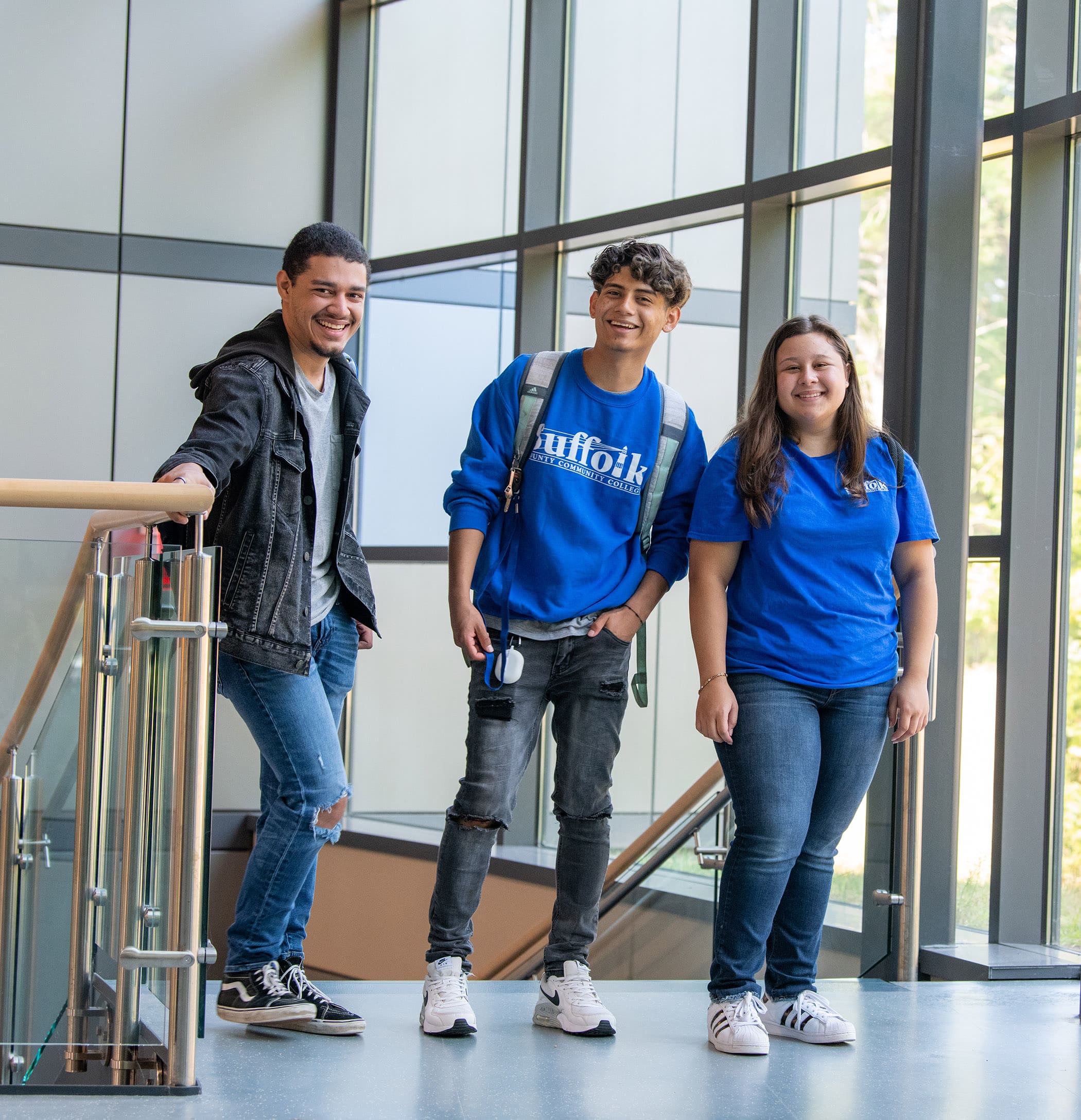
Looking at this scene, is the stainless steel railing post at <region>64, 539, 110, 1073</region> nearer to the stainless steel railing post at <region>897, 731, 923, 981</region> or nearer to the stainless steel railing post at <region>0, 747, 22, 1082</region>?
the stainless steel railing post at <region>0, 747, 22, 1082</region>

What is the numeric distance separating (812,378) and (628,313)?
14.6 inches

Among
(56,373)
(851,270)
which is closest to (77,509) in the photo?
(851,270)

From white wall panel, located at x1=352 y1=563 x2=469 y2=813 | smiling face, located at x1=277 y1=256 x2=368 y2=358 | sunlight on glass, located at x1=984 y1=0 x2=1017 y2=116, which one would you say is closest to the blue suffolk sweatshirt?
smiling face, located at x1=277 y1=256 x2=368 y2=358

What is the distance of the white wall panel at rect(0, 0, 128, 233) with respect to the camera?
659 cm

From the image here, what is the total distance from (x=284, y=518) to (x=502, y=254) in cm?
420

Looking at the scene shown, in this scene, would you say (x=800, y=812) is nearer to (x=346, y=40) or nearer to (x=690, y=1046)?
(x=690, y=1046)

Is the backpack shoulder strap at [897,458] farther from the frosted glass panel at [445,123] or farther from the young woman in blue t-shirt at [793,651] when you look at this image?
the frosted glass panel at [445,123]

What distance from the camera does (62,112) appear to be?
6.64m

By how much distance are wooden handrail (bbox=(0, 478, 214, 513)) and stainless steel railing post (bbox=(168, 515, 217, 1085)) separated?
0.36 feet

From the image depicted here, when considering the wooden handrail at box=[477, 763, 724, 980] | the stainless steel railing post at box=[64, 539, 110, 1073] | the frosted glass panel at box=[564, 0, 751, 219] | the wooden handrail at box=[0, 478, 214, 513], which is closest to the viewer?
the wooden handrail at box=[0, 478, 214, 513]

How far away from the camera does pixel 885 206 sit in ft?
16.3

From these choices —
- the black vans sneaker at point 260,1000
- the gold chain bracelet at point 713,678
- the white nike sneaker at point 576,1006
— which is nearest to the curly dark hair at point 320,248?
the gold chain bracelet at point 713,678

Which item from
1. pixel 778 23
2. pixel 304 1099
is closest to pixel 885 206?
pixel 778 23

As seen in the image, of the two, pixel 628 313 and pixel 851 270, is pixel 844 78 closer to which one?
pixel 851 270
